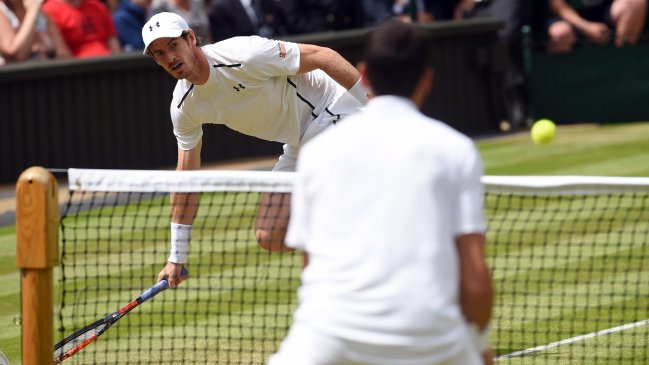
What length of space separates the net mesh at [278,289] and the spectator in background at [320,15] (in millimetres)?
5428

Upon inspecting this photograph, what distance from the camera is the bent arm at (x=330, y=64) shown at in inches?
281

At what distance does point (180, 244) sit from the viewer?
7.03 meters

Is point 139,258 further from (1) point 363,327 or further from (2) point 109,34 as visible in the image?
(1) point 363,327

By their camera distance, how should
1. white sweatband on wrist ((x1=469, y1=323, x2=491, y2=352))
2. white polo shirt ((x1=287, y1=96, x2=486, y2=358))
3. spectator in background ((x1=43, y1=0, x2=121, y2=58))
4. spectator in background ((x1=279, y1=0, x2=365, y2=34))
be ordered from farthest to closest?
spectator in background ((x1=279, y1=0, x2=365, y2=34)) → spectator in background ((x1=43, y1=0, x2=121, y2=58)) → white sweatband on wrist ((x1=469, y1=323, x2=491, y2=352)) → white polo shirt ((x1=287, y1=96, x2=486, y2=358))

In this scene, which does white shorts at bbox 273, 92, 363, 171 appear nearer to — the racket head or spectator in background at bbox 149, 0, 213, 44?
the racket head

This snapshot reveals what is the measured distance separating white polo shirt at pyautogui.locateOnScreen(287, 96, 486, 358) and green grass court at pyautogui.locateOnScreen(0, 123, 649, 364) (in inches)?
123

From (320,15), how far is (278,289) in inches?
358

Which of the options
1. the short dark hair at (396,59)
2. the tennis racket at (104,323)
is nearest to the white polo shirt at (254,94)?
the tennis racket at (104,323)

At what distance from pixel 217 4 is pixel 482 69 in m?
4.00

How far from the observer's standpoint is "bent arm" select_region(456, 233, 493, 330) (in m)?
3.84

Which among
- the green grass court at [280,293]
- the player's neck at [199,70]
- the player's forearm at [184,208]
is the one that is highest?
the player's neck at [199,70]

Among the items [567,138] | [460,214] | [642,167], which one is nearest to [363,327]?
[460,214]

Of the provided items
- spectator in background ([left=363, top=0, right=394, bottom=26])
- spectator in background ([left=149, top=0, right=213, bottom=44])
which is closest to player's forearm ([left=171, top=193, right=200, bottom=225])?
spectator in background ([left=149, top=0, right=213, bottom=44])

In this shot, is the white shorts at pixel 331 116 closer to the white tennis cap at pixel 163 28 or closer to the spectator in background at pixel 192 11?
the white tennis cap at pixel 163 28
